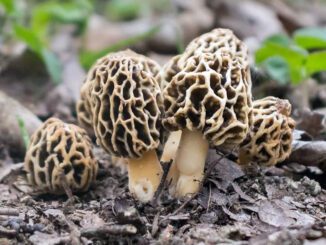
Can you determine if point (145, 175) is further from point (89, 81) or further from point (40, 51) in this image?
point (40, 51)

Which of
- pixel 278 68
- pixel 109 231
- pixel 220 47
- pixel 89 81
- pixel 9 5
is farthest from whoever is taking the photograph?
pixel 9 5

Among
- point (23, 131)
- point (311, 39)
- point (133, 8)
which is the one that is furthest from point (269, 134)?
point (133, 8)

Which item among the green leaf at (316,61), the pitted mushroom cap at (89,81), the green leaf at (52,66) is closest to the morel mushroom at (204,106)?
the pitted mushroom cap at (89,81)

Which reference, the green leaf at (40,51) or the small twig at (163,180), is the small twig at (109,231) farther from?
the green leaf at (40,51)

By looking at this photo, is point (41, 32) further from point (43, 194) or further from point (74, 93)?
point (43, 194)

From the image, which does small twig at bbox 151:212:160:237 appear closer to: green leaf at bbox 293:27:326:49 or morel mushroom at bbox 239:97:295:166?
morel mushroom at bbox 239:97:295:166

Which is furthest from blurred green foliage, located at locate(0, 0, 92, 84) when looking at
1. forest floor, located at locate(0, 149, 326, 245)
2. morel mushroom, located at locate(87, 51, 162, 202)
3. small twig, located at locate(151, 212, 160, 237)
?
small twig, located at locate(151, 212, 160, 237)
